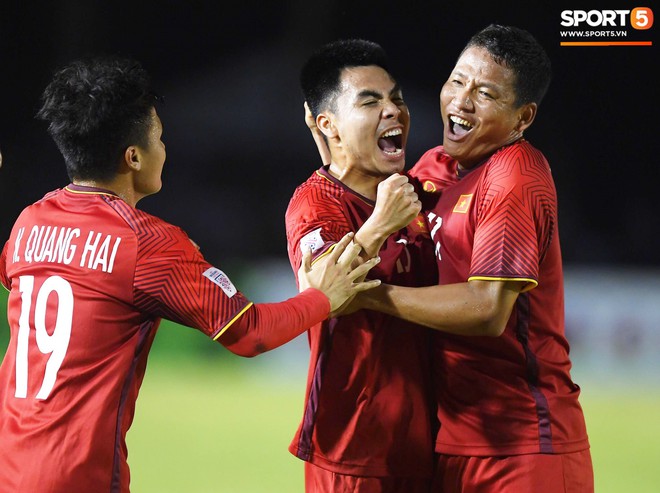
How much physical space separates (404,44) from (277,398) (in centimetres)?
429

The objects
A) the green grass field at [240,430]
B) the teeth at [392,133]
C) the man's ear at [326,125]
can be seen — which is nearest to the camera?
the teeth at [392,133]

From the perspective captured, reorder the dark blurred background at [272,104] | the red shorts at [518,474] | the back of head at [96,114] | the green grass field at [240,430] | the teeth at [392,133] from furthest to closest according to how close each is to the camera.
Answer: the dark blurred background at [272,104] → the green grass field at [240,430] → the teeth at [392,133] → the red shorts at [518,474] → the back of head at [96,114]

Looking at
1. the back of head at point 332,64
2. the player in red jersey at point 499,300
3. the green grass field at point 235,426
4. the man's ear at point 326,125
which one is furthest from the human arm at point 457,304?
the green grass field at point 235,426

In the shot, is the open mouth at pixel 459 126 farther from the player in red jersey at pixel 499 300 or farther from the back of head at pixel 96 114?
the back of head at pixel 96 114

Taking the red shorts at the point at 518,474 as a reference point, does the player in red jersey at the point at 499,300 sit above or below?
above

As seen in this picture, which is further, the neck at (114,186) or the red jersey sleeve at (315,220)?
the red jersey sleeve at (315,220)

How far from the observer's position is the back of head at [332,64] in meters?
3.36

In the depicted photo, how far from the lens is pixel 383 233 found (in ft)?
9.22

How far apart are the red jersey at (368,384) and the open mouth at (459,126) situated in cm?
42

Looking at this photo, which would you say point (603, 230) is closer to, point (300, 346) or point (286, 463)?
point (300, 346)

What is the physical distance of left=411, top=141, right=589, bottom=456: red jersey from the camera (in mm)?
2842

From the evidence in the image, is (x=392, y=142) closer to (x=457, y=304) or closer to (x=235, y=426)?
(x=457, y=304)

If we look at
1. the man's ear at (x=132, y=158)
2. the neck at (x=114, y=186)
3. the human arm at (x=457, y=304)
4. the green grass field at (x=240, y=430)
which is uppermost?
the man's ear at (x=132, y=158)

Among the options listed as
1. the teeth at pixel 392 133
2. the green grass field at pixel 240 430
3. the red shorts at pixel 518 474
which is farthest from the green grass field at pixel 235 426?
the teeth at pixel 392 133
